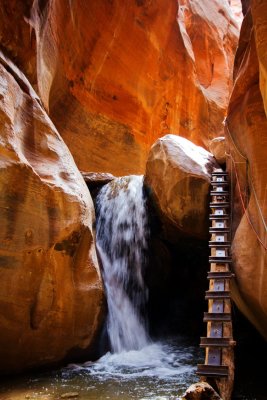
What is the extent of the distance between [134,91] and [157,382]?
1258 cm

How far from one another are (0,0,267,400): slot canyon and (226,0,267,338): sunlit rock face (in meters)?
0.03

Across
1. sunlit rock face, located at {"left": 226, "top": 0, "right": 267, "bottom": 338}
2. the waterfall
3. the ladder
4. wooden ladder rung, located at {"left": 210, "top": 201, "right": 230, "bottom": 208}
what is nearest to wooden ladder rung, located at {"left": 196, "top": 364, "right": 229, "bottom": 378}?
the ladder

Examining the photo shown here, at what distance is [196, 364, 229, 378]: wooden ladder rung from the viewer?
395 centimetres

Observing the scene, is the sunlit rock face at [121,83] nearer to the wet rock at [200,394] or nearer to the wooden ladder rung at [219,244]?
the wooden ladder rung at [219,244]

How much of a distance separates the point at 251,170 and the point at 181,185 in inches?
61.4

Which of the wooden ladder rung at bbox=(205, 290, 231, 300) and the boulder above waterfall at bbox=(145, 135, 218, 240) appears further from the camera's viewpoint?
the boulder above waterfall at bbox=(145, 135, 218, 240)

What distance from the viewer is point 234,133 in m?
7.23

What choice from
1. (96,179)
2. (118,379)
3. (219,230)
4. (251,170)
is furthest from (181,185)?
(118,379)

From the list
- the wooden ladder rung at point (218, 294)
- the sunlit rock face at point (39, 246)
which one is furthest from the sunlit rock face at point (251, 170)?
the sunlit rock face at point (39, 246)

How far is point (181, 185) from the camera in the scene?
7.43 m

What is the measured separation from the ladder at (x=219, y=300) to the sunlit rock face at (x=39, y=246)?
2138 millimetres

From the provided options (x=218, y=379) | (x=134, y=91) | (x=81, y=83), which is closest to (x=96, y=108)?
(x=81, y=83)

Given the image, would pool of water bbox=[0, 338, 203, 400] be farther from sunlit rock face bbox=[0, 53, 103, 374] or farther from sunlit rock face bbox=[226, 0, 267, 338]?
sunlit rock face bbox=[226, 0, 267, 338]

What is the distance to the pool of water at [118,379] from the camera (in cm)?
448
